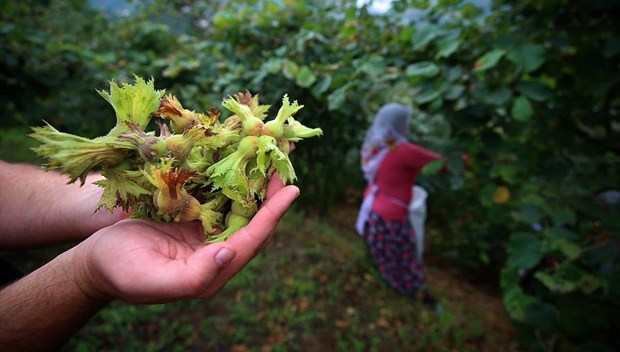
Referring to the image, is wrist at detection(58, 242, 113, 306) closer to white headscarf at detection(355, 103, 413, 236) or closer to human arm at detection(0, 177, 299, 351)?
human arm at detection(0, 177, 299, 351)

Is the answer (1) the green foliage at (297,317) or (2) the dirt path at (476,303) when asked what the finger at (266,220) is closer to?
(1) the green foliage at (297,317)

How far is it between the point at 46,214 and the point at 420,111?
249 centimetres

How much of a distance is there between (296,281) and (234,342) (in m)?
0.86

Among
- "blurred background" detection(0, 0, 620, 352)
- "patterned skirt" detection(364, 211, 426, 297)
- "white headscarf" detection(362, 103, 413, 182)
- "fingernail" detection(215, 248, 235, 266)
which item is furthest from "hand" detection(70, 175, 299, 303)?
"patterned skirt" detection(364, 211, 426, 297)

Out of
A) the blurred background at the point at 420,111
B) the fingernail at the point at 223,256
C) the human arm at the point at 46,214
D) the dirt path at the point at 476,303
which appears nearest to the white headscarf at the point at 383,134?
the blurred background at the point at 420,111

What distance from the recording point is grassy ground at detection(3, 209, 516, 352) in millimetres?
2596

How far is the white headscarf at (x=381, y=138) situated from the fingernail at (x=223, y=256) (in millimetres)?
2931

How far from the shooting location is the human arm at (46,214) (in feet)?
4.09

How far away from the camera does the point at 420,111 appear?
285cm

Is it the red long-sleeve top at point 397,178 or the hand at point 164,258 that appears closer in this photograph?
the hand at point 164,258

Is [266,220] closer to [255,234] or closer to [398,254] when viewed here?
[255,234]

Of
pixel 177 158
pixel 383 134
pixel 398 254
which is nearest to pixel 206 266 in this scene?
pixel 177 158

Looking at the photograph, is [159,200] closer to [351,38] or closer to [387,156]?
[351,38]

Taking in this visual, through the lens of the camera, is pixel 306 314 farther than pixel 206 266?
Yes
